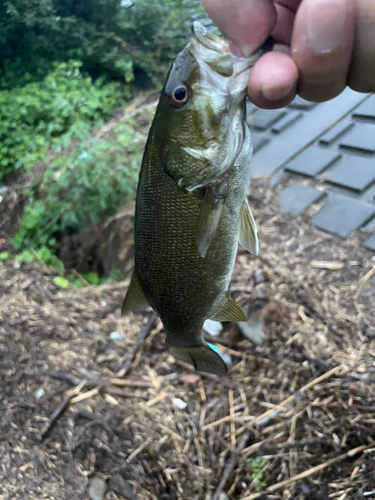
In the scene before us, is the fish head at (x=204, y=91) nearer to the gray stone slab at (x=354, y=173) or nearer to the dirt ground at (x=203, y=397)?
the dirt ground at (x=203, y=397)

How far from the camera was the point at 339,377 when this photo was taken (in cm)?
211

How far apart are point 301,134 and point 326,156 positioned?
0.48 metres

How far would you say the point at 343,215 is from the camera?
3.03m

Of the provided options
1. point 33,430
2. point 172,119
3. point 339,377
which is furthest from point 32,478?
point 172,119

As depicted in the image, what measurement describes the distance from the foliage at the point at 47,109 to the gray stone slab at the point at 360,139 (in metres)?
2.85

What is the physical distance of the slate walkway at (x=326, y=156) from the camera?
121 inches

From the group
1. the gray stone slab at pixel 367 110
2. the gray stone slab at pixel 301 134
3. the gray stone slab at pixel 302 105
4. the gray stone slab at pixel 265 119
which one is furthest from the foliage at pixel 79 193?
the gray stone slab at pixel 367 110

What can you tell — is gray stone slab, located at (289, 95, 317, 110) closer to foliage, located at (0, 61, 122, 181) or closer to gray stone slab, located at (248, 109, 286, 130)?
gray stone slab, located at (248, 109, 286, 130)

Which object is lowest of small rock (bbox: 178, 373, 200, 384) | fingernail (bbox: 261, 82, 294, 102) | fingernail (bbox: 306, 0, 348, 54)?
small rock (bbox: 178, 373, 200, 384)

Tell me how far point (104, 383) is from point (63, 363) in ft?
1.03

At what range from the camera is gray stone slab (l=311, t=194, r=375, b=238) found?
116 inches

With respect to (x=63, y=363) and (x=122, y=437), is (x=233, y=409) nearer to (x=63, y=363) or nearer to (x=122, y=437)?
(x=122, y=437)

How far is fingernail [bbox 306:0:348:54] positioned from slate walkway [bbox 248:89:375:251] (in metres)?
2.18

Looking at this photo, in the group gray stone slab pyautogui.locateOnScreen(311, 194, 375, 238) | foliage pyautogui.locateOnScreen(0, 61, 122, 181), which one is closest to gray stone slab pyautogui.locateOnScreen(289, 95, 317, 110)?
gray stone slab pyautogui.locateOnScreen(311, 194, 375, 238)
